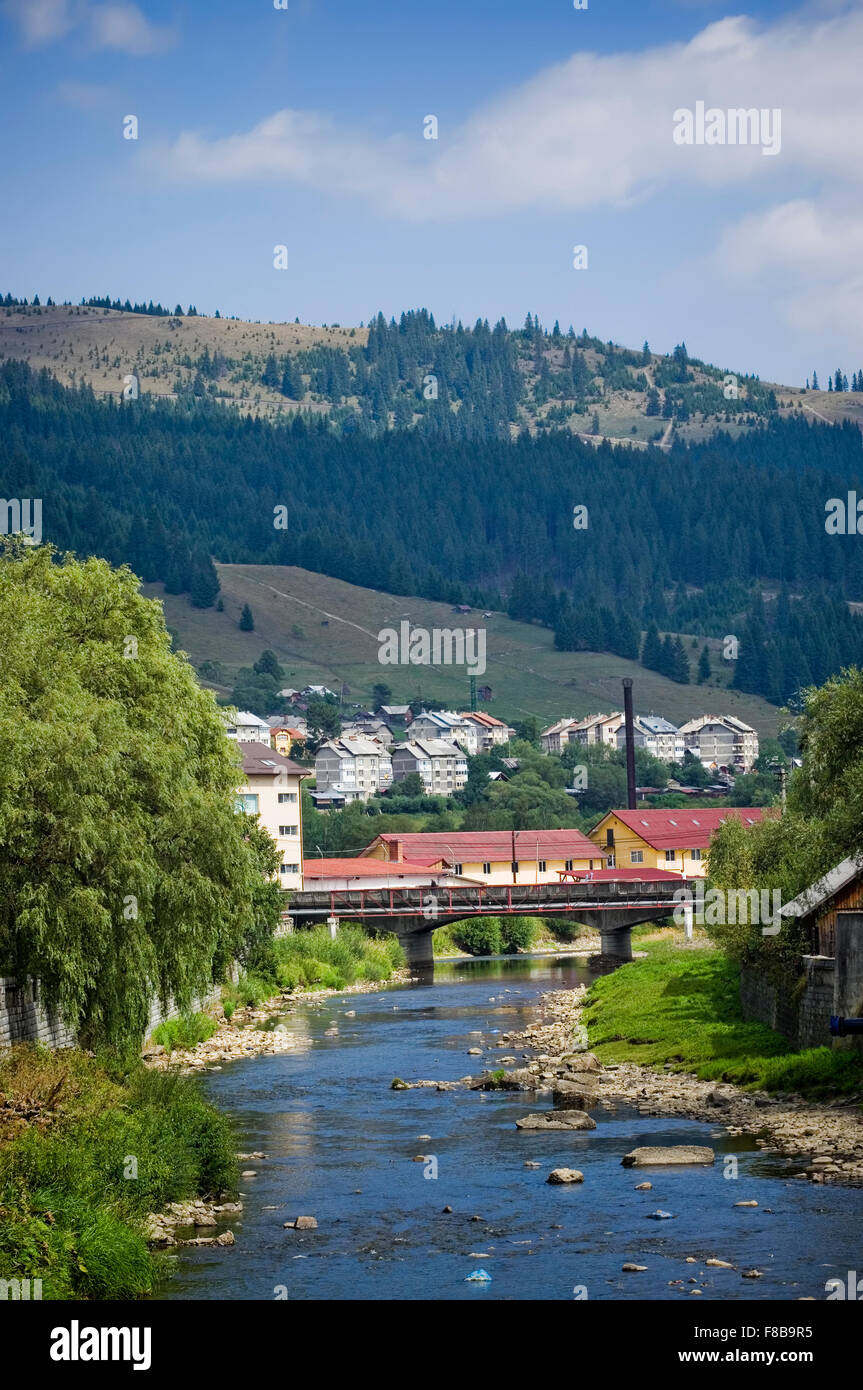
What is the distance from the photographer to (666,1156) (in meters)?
34.8

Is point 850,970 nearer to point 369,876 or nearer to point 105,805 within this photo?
point 105,805

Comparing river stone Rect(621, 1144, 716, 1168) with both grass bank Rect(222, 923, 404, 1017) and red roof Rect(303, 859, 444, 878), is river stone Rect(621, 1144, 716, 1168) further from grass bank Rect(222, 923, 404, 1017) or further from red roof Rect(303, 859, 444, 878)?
red roof Rect(303, 859, 444, 878)

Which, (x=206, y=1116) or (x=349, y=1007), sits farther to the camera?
(x=349, y=1007)

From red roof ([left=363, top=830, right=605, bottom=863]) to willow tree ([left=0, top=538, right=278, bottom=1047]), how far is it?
8354 cm

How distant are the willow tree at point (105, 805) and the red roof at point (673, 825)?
92.6 meters

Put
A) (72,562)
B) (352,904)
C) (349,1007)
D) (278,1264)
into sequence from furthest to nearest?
(352,904)
(349,1007)
(72,562)
(278,1264)

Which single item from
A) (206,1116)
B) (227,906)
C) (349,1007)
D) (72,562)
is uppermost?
(72,562)

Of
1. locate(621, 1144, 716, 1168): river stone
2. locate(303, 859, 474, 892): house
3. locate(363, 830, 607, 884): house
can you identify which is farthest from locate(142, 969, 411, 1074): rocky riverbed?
locate(363, 830, 607, 884): house

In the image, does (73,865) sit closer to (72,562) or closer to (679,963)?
(72,562)

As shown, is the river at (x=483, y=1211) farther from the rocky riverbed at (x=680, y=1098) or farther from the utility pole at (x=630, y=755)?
the utility pole at (x=630, y=755)

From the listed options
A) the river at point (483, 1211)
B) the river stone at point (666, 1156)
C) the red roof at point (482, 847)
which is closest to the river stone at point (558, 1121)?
the river at point (483, 1211)

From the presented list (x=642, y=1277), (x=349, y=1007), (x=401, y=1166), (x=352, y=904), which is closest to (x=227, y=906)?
(x=401, y=1166)
